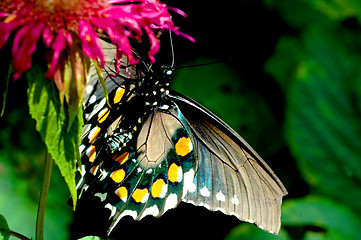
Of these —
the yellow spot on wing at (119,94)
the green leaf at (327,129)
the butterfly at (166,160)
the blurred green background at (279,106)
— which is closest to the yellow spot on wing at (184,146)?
the butterfly at (166,160)

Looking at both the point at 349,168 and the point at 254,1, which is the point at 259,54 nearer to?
the point at 254,1

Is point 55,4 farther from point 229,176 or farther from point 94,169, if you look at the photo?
point 229,176

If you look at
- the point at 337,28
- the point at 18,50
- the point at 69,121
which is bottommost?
the point at 337,28

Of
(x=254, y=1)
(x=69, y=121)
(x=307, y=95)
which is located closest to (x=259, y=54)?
(x=254, y=1)

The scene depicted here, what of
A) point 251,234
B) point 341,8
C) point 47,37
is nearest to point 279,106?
point 341,8

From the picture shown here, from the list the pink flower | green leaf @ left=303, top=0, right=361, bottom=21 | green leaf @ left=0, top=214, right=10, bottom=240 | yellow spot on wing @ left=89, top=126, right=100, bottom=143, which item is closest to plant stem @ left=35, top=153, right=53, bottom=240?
green leaf @ left=0, top=214, right=10, bottom=240

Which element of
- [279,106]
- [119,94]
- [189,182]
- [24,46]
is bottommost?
[279,106]

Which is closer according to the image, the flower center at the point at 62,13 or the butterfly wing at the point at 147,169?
the flower center at the point at 62,13

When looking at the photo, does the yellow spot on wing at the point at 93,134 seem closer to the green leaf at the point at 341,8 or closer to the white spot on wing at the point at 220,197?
the white spot on wing at the point at 220,197
